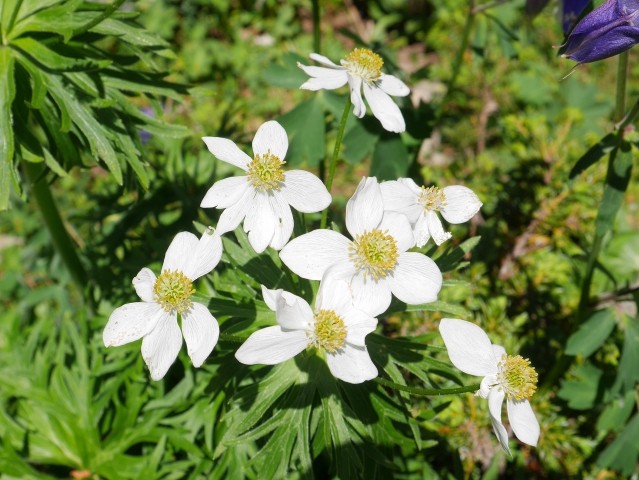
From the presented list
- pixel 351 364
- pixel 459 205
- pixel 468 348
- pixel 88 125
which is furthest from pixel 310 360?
pixel 88 125

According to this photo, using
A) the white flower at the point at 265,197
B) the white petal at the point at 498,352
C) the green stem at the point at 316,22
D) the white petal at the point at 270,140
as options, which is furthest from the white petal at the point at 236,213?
the green stem at the point at 316,22

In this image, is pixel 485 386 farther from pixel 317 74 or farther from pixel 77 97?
pixel 77 97

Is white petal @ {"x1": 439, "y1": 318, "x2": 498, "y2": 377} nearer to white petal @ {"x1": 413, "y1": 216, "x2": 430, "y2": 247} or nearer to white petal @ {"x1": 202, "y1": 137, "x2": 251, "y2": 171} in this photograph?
white petal @ {"x1": 413, "y1": 216, "x2": 430, "y2": 247}

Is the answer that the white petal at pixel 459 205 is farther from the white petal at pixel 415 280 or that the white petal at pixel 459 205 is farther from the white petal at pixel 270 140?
the white petal at pixel 270 140

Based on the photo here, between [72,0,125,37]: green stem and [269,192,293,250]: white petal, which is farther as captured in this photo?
[72,0,125,37]: green stem

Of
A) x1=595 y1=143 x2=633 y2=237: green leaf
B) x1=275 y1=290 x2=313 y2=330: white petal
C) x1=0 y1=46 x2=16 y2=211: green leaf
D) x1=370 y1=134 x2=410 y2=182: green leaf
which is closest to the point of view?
x1=275 y1=290 x2=313 y2=330: white petal

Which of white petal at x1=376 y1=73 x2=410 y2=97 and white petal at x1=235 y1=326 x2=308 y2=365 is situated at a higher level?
white petal at x1=376 y1=73 x2=410 y2=97

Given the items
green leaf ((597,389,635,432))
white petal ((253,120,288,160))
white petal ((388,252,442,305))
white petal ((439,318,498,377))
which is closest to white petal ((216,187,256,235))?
white petal ((253,120,288,160))
